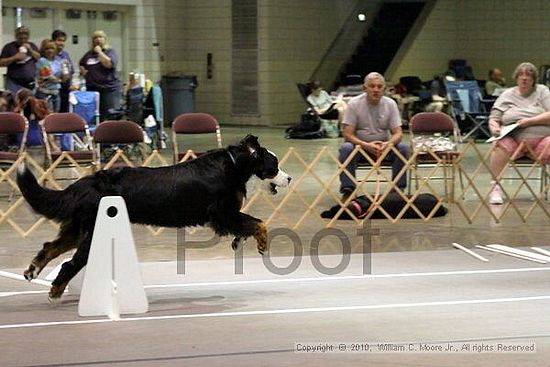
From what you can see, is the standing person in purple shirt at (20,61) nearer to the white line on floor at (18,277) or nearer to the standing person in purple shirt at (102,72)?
the standing person in purple shirt at (102,72)

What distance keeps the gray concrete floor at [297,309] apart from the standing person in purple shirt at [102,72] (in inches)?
227

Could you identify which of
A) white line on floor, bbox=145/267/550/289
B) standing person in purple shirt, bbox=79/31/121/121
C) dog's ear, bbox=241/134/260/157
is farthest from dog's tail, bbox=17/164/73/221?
standing person in purple shirt, bbox=79/31/121/121

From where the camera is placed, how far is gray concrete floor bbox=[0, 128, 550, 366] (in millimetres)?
5047

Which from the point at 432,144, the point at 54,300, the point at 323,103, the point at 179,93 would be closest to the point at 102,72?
the point at 323,103

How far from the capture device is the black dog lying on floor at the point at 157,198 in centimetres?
620

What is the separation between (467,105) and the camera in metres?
17.3

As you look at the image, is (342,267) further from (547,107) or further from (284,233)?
(547,107)

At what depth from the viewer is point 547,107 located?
1032 centimetres

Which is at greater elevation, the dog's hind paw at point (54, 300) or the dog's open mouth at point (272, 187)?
the dog's open mouth at point (272, 187)

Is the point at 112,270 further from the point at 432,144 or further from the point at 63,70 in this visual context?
the point at 63,70

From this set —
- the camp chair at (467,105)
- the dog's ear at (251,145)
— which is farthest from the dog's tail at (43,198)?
the camp chair at (467,105)

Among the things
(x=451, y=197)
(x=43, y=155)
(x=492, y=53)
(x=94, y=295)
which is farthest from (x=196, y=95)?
(x=94, y=295)

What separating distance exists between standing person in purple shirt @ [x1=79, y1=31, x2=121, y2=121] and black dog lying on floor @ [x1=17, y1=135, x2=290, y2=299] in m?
7.89

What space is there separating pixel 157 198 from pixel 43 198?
0.66 meters
